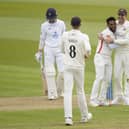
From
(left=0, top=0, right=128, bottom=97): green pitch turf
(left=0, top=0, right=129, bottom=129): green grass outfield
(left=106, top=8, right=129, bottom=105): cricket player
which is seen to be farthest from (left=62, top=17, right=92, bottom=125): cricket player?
(left=0, top=0, right=128, bottom=97): green pitch turf

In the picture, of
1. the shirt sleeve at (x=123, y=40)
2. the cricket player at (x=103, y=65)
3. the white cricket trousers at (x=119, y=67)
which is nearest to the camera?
the shirt sleeve at (x=123, y=40)

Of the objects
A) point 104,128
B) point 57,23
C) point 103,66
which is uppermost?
point 57,23

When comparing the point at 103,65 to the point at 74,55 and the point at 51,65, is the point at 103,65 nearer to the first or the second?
the point at 51,65

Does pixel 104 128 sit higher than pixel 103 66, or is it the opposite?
pixel 103 66

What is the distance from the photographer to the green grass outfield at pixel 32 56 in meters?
15.3

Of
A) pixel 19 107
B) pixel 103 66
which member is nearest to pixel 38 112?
pixel 19 107

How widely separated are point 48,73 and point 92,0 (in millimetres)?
25033

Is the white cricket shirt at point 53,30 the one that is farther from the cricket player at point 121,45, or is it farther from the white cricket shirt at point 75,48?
the white cricket shirt at point 75,48

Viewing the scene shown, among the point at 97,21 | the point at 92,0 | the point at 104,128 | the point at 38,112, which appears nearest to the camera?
the point at 104,128

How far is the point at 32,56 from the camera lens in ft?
100

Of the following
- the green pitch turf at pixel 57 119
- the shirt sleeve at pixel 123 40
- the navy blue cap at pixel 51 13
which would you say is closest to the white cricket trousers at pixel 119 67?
the shirt sleeve at pixel 123 40

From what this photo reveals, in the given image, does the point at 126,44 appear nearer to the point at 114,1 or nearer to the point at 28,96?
the point at 28,96

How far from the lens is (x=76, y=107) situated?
57.7ft

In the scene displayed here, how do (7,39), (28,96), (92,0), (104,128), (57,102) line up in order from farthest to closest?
(92,0) < (7,39) < (28,96) < (57,102) < (104,128)
